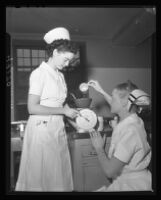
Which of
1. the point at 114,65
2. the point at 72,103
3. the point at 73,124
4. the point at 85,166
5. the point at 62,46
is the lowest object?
the point at 85,166

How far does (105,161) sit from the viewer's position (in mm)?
1746

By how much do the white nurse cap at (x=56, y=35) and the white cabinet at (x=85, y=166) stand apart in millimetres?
643

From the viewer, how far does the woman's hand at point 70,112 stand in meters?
1.77

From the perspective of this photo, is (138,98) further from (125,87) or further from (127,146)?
(127,146)

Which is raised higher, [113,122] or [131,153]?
[113,122]

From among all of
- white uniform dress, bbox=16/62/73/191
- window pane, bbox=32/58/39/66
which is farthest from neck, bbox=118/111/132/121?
window pane, bbox=32/58/39/66

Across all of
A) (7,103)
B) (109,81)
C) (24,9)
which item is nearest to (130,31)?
(109,81)

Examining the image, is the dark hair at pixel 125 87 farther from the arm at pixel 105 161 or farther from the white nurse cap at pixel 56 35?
the white nurse cap at pixel 56 35

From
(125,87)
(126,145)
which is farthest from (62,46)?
(126,145)

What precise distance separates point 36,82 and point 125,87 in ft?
1.83

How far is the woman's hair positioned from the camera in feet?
5.83

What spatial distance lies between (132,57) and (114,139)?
0.53 meters

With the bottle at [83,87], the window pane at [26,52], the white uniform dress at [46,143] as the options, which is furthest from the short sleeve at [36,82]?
the bottle at [83,87]

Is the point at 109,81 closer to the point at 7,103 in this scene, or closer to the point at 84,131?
the point at 84,131
